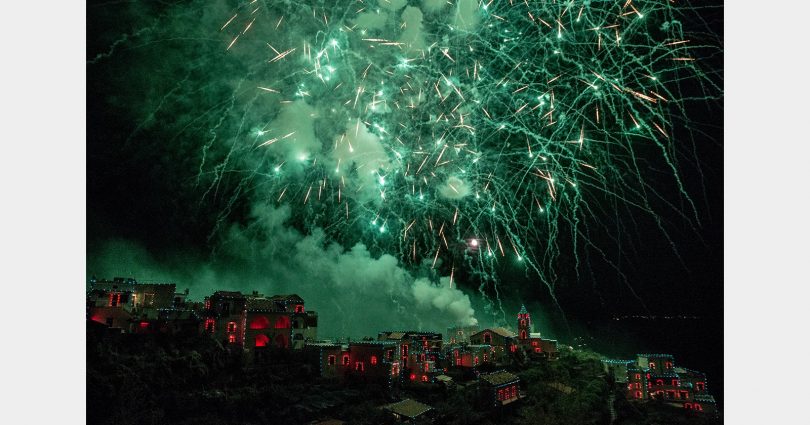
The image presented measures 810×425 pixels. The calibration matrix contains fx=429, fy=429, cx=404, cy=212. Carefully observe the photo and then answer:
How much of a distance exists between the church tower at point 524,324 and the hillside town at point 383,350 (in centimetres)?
4

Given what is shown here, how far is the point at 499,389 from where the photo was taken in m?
12.1

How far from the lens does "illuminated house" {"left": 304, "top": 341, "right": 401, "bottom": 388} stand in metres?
13.1

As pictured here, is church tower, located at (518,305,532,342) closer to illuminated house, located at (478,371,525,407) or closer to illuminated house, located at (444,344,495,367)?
illuminated house, located at (444,344,495,367)

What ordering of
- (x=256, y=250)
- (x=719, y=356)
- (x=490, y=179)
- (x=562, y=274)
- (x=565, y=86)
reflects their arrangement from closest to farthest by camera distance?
(x=719, y=356)
(x=565, y=86)
(x=490, y=179)
(x=562, y=274)
(x=256, y=250)

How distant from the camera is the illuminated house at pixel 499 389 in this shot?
39.3 ft

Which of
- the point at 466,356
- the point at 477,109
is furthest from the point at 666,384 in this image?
the point at 477,109

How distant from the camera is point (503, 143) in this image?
12.9 m

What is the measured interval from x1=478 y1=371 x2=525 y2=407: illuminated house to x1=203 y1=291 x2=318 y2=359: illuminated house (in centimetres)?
714

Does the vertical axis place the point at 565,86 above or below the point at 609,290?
above

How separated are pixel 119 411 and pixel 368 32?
1152cm

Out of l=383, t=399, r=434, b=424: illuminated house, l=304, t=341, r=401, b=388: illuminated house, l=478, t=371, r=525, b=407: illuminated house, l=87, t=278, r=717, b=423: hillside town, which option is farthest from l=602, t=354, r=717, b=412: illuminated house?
l=304, t=341, r=401, b=388: illuminated house

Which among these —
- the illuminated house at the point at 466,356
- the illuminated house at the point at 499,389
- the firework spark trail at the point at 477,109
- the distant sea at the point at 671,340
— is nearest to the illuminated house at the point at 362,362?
the illuminated house at the point at 499,389

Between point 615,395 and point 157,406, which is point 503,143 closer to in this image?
point 615,395

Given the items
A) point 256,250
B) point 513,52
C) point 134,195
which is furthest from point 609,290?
point 134,195
